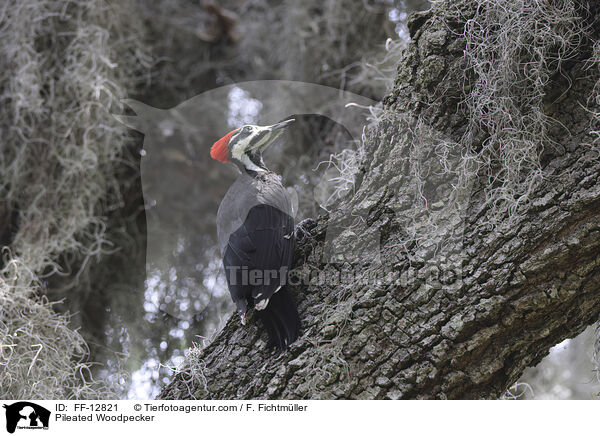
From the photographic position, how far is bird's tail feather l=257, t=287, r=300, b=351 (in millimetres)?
916

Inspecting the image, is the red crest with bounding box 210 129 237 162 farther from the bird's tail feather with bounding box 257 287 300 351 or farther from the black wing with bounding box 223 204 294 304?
the bird's tail feather with bounding box 257 287 300 351

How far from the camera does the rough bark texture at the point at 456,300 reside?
0.85 metres

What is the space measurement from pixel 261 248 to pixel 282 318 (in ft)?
0.45

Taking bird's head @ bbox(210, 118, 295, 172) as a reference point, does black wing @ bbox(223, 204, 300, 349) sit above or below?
below

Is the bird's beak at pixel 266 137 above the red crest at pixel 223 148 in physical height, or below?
above

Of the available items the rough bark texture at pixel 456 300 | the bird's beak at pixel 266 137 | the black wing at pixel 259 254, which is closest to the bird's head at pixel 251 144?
the bird's beak at pixel 266 137

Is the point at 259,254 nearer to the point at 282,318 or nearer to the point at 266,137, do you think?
the point at 282,318
